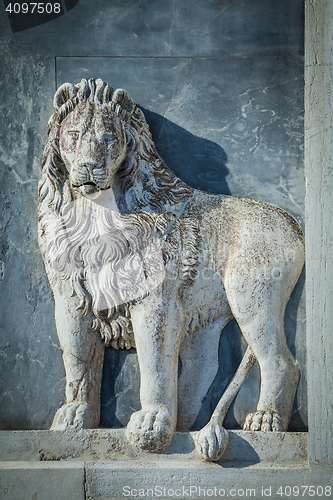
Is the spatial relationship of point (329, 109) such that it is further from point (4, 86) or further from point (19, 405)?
point (19, 405)

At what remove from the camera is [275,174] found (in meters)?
4.17

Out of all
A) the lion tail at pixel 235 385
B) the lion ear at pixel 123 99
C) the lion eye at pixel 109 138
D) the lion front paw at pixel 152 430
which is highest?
the lion ear at pixel 123 99

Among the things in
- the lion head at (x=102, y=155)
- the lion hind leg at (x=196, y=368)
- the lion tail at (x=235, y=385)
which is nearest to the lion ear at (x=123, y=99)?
the lion head at (x=102, y=155)

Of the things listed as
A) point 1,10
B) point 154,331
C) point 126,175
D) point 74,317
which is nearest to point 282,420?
point 154,331

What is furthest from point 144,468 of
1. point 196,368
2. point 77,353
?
point 77,353

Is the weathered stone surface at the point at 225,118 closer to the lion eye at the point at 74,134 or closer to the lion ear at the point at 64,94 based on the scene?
the lion ear at the point at 64,94

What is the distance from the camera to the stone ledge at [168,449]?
3.74 metres

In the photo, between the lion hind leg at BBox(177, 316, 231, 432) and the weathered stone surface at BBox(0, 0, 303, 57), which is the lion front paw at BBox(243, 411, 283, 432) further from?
the weathered stone surface at BBox(0, 0, 303, 57)

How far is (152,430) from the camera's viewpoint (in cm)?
367

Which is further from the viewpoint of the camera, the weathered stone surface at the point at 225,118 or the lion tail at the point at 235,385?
the weathered stone surface at the point at 225,118

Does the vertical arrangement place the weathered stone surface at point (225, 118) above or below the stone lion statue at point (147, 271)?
above

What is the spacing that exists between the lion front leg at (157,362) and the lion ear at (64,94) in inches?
52.6

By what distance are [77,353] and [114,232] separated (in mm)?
777

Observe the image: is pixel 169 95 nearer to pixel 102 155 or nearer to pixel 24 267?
pixel 102 155
